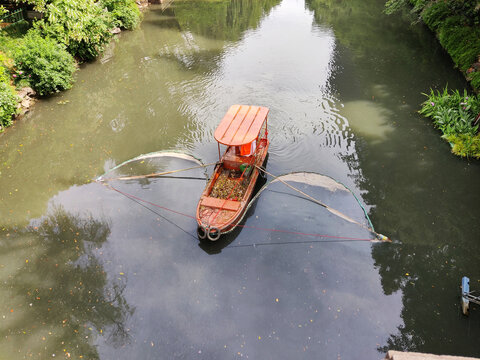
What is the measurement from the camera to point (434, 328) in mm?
8719

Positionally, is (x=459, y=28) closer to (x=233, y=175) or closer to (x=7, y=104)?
(x=233, y=175)

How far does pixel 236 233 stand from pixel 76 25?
1600 centimetres

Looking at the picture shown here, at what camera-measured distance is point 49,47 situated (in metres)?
17.6

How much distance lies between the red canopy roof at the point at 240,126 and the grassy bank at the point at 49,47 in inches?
434

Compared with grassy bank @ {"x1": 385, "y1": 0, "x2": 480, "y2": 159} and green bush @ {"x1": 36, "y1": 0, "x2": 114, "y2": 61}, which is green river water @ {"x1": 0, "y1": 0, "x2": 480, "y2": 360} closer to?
grassy bank @ {"x1": 385, "y1": 0, "x2": 480, "y2": 159}

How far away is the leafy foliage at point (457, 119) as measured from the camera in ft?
45.8

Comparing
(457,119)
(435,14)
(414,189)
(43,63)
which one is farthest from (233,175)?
(435,14)

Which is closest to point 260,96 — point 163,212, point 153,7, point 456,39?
point 163,212

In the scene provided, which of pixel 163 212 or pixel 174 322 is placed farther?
pixel 163 212

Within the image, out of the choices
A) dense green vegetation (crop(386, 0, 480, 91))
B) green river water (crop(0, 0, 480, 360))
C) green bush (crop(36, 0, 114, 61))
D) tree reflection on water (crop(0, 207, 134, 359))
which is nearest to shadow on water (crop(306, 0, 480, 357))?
green river water (crop(0, 0, 480, 360))

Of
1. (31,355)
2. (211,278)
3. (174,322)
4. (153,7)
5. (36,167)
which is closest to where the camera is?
(31,355)

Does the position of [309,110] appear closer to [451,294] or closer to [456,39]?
[451,294]

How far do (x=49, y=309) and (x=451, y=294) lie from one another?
11.3 metres

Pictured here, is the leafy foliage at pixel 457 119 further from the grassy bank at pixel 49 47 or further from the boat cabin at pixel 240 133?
the grassy bank at pixel 49 47
